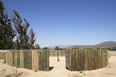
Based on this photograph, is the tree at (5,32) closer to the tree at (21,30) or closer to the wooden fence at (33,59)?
the tree at (21,30)

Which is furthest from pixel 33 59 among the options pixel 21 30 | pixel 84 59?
pixel 21 30

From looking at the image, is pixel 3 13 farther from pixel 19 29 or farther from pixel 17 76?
pixel 17 76

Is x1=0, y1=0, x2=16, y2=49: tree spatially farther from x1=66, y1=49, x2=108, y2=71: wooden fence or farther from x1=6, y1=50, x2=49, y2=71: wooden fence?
x1=66, y1=49, x2=108, y2=71: wooden fence

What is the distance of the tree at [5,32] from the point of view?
89.9 ft

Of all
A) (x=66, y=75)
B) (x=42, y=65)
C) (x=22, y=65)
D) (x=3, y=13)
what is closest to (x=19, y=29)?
(x=3, y=13)

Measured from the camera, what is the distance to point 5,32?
28.2 metres

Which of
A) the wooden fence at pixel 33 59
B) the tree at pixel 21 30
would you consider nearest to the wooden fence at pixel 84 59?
the wooden fence at pixel 33 59

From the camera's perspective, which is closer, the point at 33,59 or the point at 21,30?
the point at 33,59

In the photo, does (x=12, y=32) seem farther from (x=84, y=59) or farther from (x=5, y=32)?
(x=84, y=59)

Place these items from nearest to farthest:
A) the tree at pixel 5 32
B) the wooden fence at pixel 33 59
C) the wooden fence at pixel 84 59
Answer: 1. the wooden fence at pixel 84 59
2. the wooden fence at pixel 33 59
3. the tree at pixel 5 32

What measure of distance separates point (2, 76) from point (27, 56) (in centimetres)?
291

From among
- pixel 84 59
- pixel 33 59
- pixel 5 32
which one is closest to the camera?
pixel 84 59

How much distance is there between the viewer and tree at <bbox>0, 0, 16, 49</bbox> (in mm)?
27406

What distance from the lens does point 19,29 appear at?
2783cm
